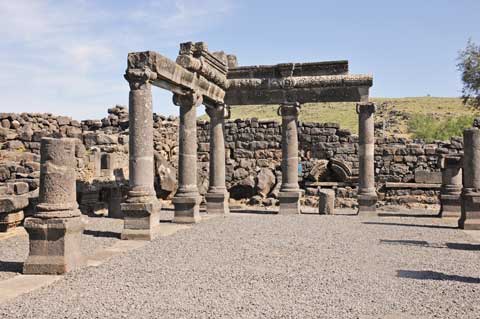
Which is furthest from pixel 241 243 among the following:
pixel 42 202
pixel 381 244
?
pixel 42 202

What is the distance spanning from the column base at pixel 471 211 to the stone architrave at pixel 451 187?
2500mm

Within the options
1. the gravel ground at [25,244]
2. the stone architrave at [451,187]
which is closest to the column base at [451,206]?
the stone architrave at [451,187]

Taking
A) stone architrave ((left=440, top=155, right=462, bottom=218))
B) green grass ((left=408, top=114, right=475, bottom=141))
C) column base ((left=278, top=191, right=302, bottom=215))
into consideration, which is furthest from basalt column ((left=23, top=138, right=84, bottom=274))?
green grass ((left=408, top=114, right=475, bottom=141))

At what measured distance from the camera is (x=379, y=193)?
19344mm

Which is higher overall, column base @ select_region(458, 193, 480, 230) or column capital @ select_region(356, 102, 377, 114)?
column capital @ select_region(356, 102, 377, 114)

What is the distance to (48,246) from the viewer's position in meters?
7.05

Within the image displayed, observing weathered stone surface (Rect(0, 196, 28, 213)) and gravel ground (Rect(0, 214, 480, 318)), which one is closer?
gravel ground (Rect(0, 214, 480, 318))

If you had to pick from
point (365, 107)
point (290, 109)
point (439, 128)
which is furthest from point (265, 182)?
point (439, 128)

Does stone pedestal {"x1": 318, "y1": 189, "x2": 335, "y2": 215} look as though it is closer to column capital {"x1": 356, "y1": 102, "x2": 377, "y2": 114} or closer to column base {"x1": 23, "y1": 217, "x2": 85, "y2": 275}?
column capital {"x1": 356, "y1": 102, "x2": 377, "y2": 114}

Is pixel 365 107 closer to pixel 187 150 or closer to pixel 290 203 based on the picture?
pixel 290 203

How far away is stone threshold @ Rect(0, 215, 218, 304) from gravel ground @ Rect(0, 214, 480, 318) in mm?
174

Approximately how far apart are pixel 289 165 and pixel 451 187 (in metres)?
4.84

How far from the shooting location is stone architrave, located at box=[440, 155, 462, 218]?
14.7m

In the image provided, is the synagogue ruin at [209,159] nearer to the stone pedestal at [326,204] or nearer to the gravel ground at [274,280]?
the stone pedestal at [326,204]
